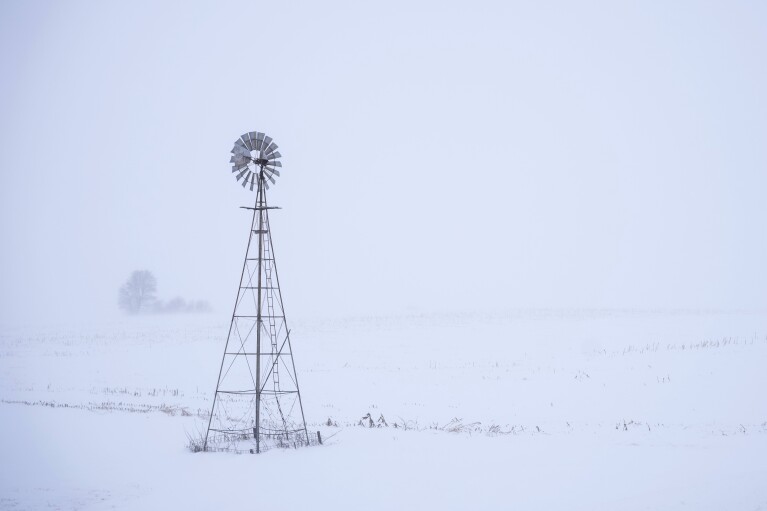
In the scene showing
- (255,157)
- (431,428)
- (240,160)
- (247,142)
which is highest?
(247,142)

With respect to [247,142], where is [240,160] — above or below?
below

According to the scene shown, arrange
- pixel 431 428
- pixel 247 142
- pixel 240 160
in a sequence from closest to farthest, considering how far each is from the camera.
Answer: pixel 240 160 → pixel 247 142 → pixel 431 428

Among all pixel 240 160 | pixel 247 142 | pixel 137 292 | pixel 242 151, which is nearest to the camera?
pixel 242 151

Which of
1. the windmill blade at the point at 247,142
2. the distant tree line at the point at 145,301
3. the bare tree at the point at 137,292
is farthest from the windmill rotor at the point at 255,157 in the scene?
the bare tree at the point at 137,292

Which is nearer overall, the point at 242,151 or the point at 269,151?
the point at 242,151

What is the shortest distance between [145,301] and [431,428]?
84.7 metres

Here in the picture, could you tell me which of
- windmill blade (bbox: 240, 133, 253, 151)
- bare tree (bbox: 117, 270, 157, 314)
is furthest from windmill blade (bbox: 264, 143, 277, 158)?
bare tree (bbox: 117, 270, 157, 314)

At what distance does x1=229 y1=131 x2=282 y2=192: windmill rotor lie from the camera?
16.0 m

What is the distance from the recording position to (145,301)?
92.6 metres

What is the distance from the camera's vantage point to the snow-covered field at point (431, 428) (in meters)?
11.2

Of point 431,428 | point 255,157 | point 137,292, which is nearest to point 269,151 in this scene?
point 255,157

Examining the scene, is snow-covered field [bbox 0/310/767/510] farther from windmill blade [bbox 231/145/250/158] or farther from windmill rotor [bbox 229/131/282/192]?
windmill blade [bbox 231/145/250/158]

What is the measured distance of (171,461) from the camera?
46.0 ft

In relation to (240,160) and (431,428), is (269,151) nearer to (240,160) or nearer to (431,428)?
(240,160)
